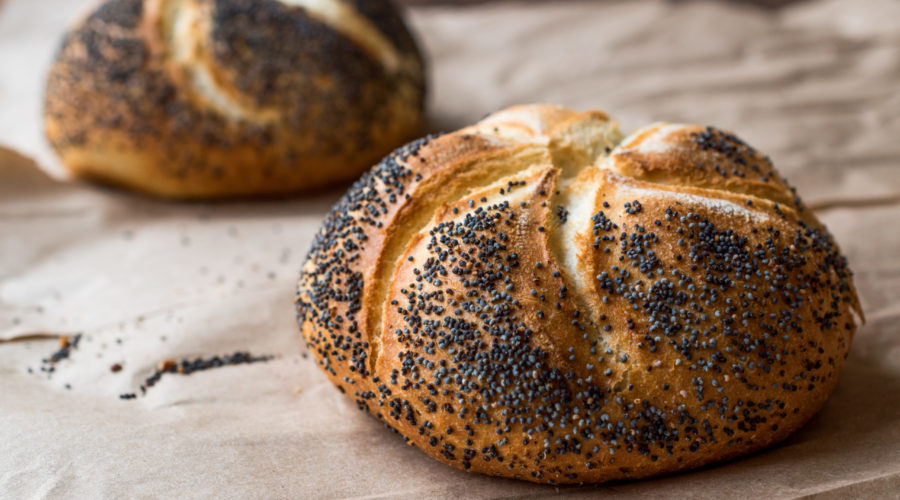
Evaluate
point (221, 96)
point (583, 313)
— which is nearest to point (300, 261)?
point (221, 96)

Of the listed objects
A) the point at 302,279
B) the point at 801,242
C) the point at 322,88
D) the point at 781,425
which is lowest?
the point at 781,425

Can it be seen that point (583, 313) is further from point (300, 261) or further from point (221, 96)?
point (221, 96)

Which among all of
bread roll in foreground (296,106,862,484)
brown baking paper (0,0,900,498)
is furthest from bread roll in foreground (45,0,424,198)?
bread roll in foreground (296,106,862,484)

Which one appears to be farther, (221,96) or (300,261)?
(221,96)

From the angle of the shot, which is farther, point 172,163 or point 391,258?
point 172,163

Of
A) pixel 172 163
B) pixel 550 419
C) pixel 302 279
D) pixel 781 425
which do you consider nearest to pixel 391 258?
pixel 302 279

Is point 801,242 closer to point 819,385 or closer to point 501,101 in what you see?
point 819,385

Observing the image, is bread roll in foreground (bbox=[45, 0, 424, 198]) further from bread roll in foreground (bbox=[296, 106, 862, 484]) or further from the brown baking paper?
bread roll in foreground (bbox=[296, 106, 862, 484])
